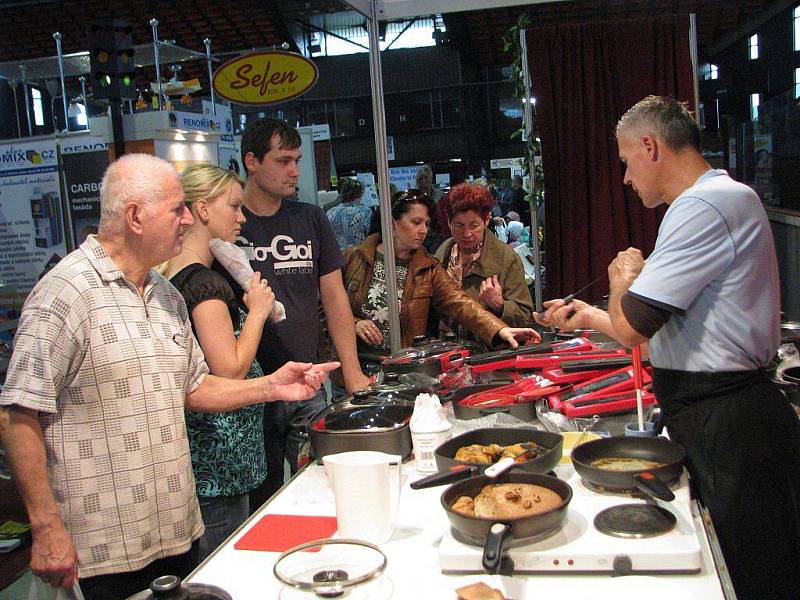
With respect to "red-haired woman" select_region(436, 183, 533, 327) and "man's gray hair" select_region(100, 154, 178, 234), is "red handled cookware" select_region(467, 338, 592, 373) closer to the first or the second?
"red-haired woman" select_region(436, 183, 533, 327)

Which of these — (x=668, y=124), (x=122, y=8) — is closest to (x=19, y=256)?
(x=668, y=124)

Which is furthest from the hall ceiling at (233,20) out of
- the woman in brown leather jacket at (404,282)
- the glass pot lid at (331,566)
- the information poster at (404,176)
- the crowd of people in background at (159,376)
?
the glass pot lid at (331,566)

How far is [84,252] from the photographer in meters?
1.81

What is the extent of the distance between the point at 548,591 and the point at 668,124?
1.21 meters

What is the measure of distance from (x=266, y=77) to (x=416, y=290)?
2.70m

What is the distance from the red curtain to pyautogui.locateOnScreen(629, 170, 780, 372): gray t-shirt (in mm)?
2464

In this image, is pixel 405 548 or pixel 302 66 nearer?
pixel 405 548

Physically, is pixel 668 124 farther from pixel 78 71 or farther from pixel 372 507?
pixel 78 71

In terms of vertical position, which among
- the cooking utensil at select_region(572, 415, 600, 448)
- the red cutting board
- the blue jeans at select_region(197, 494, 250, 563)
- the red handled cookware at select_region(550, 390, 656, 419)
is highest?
the red handled cookware at select_region(550, 390, 656, 419)

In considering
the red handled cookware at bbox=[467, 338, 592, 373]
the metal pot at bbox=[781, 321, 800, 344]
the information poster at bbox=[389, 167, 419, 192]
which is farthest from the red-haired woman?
the information poster at bbox=[389, 167, 419, 192]

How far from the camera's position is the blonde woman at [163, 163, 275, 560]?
2.14 m

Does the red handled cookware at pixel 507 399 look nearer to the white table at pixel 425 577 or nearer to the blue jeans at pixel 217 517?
the white table at pixel 425 577

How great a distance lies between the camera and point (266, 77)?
18.0 ft

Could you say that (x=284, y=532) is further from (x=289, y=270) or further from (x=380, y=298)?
(x=380, y=298)
